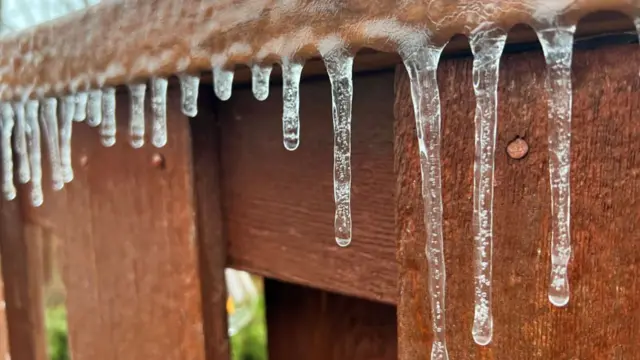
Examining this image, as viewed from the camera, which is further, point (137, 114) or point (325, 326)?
point (325, 326)

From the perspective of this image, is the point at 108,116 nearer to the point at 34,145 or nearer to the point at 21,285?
the point at 34,145

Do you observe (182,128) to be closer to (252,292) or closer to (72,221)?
(72,221)

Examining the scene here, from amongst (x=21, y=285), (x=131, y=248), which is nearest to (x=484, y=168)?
(x=131, y=248)

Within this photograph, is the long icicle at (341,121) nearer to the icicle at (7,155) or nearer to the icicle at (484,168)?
the icicle at (484,168)

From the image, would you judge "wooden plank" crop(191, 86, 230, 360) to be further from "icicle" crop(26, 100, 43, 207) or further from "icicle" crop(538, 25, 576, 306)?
"icicle" crop(538, 25, 576, 306)

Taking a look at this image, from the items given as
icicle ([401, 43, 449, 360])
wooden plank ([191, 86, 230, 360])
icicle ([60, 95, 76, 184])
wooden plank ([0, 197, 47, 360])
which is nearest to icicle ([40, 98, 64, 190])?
icicle ([60, 95, 76, 184])
